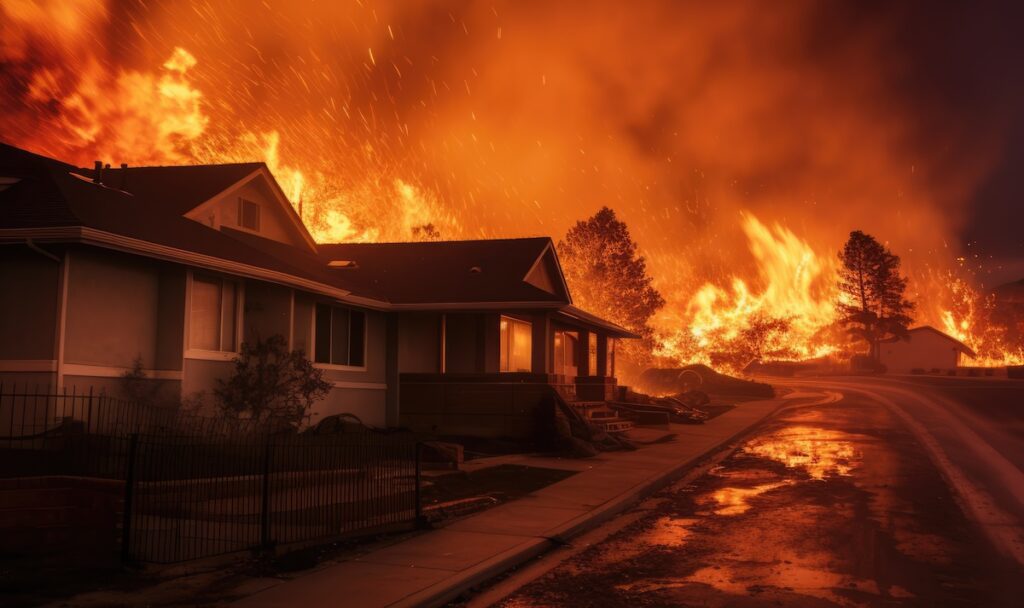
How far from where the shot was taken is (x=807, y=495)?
1434 cm

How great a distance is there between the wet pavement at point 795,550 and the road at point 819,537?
2 cm

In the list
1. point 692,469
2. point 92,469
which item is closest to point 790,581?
point 92,469

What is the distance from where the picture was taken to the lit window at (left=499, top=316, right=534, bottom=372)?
26.5m

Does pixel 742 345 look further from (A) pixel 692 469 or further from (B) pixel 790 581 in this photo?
(B) pixel 790 581

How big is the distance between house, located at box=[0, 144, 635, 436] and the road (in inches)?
306

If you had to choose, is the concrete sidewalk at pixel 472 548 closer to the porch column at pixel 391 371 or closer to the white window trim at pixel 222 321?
the white window trim at pixel 222 321

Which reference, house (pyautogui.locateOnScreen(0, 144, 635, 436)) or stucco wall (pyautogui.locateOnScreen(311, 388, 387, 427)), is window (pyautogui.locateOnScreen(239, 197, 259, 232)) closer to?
house (pyautogui.locateOnScreen(0, 144, 635, 436))

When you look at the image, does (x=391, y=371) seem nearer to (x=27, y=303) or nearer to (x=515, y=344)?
(x=515, y=344)

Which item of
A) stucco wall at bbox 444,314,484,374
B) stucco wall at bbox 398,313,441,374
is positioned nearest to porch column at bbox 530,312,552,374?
stucco wall at bbox 444,314,484,374

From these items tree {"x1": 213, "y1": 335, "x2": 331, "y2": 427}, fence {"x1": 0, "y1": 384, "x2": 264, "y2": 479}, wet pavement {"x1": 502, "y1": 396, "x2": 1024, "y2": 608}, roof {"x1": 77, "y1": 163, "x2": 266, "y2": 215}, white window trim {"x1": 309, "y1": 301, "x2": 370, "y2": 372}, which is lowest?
wet pavement {"x1": 502, "y1": 396, "x2": 1024, "y2": 608}

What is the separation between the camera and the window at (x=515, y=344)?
2648 centimetres

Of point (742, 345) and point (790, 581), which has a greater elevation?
point (742, 345)

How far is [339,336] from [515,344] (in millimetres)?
6744

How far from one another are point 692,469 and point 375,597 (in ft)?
40.4
